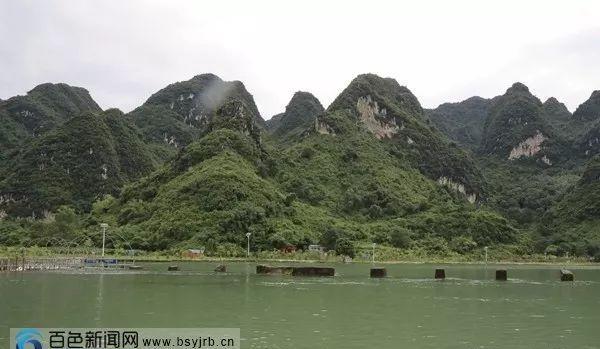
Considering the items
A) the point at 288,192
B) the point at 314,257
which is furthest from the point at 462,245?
the point at 314,257

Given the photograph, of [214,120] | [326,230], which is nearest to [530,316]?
[326,230]

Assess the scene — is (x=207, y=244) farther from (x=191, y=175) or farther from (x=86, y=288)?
(x=86, y=288)

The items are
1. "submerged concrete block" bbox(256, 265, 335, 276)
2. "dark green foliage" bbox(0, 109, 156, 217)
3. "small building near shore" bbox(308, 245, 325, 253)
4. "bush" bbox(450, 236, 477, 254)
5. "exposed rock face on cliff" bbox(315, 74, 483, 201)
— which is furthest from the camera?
"exposed rock face on cliff" bbox(315, 74, 483, 201)

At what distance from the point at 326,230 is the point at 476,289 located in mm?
64489

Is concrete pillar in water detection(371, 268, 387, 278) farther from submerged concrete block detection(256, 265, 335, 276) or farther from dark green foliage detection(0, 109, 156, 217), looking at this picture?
dark green foliage detection(0, 109, 156, 217)

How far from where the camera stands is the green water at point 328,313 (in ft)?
64.7

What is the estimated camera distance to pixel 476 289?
143 ft

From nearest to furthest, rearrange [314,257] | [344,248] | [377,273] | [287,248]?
[377,273], [314,257], [344,248], [287,248]

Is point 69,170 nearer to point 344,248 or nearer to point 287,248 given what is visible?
point 287,248

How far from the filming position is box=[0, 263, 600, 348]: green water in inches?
776

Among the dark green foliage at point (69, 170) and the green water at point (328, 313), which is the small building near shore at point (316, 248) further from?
the dark green foliage at point (69, 170)

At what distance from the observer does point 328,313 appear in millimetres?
26250

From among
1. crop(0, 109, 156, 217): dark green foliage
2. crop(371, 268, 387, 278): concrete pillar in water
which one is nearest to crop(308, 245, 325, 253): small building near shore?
crop(371, 268, 387, 278): concrete pillar in water

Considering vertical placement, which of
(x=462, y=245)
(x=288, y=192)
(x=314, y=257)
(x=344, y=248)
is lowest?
(x=314, y=257)
